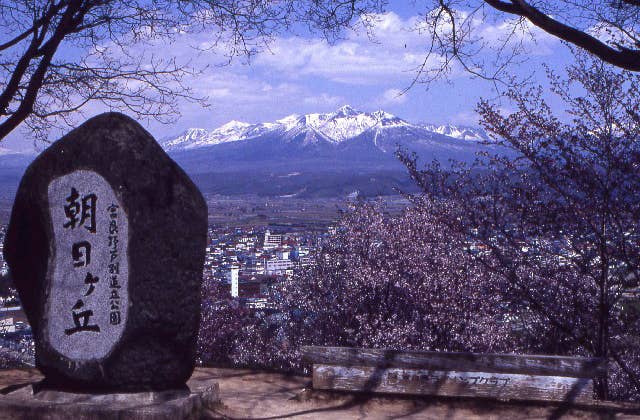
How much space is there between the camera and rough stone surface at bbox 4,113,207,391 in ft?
18.7

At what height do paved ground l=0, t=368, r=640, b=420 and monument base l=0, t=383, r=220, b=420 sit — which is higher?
monument base l=0, t=383, r=220, b=420

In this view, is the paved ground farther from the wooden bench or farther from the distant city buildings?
the distant city buildings

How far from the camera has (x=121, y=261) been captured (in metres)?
5.75

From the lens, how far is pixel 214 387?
21.7 ft

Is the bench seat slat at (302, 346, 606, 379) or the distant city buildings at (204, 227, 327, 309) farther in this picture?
the distant city buildings at (204, 227, 327, 309)

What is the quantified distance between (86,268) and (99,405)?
1.13 m

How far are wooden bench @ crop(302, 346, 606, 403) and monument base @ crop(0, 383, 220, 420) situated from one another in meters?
1.55

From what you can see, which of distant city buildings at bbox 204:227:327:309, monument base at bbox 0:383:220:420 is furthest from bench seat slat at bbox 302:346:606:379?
distant city buildings at bbox 204:227:327:309

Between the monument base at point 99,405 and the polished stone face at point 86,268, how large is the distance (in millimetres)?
368

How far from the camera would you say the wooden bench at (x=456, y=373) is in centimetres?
634

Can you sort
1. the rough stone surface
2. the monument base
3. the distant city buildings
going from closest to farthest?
the monument base, the rough stone surface, the distant city buildings

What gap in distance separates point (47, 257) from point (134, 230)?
0.88 m

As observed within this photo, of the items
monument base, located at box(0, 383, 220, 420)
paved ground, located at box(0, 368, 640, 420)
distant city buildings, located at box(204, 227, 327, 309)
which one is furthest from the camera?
distant city buildings, located at box(204, 227, 327, 309)

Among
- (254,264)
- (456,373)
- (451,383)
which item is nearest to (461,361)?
(456,373)
